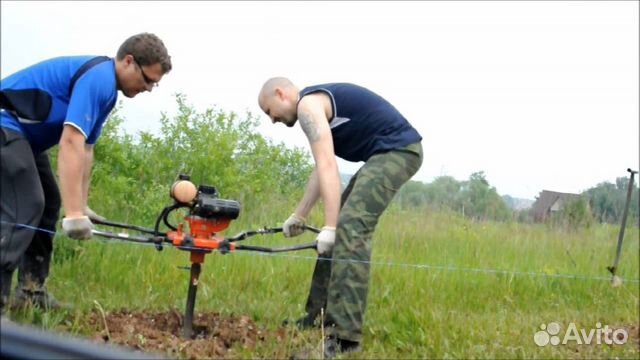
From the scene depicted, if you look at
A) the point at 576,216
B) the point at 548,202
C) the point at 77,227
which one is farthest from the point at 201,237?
the point at 576,216

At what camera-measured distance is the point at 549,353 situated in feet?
16.0

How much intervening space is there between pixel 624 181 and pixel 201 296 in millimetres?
5238

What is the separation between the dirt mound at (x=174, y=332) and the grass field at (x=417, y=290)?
0.38ft

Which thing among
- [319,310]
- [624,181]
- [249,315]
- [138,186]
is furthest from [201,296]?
[624,181]

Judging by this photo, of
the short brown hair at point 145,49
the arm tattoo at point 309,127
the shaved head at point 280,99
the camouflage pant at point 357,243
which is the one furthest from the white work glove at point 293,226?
the short brown hair at point 145,49

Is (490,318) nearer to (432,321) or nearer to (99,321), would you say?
(432,321)

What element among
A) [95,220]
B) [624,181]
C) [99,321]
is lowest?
[99,321]

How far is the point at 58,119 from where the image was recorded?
13.8ft

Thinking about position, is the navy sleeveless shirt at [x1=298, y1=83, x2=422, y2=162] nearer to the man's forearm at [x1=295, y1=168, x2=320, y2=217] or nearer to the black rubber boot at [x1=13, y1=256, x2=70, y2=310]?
the man's forearm at [x1=295, y1=168, x2=320, y2=217]

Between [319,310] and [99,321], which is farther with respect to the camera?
[319,310]

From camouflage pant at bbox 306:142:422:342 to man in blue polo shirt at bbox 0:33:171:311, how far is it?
3.99 ft

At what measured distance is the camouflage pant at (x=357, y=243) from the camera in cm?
438

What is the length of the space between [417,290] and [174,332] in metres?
2.18

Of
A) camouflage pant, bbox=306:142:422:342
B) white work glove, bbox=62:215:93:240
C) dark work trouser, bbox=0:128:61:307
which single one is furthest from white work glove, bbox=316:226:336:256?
dark work trouser, bbox=0:128:61:307
